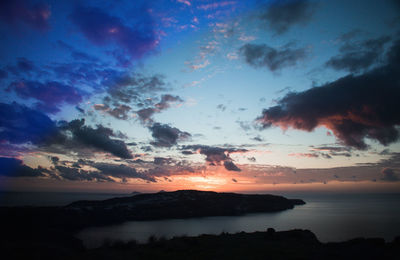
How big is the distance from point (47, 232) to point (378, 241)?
4927 cm

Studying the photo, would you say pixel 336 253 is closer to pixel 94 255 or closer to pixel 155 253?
pixel 155 253

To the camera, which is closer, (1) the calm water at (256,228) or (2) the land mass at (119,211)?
(1) the calm water at (256,228)

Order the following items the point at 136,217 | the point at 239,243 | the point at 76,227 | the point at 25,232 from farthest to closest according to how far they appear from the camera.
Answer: the point at 136,217 < the point at 76,227 < the point at 25,232 < the point at 239,243

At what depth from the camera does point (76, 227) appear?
114 m

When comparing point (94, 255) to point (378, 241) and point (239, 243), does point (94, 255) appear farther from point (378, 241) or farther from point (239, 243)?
point (378, 241)

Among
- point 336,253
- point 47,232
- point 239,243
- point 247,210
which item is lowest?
point 247,210

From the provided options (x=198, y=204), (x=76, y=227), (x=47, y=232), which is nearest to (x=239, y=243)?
(x=47, y=232)

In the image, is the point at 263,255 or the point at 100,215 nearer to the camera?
the point at 263,255

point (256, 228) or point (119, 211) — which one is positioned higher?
point (256, 228)

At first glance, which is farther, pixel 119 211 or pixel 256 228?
pixel 119 211

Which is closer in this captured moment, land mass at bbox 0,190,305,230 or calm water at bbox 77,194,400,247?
calm water at bbox 77,194,400,247

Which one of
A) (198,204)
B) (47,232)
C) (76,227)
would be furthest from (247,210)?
(47,232)

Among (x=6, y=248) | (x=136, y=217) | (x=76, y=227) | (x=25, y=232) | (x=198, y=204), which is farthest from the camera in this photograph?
(x=198, y=204)

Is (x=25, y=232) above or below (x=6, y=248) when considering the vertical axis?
below
